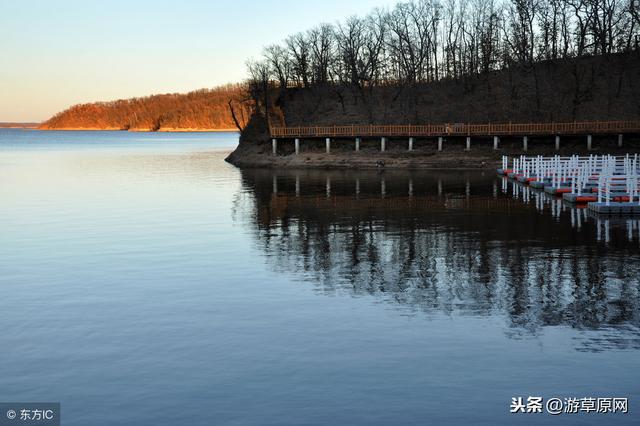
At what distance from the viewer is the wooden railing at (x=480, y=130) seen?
82875 millimetres

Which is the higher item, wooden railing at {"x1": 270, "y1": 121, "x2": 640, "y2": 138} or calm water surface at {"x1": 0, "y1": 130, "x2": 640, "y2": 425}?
wooden railing at {"x1": 270, "y1": 121, "x2": 640, "y2": 138}

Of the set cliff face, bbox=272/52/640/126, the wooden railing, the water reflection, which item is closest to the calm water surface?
the water reflection

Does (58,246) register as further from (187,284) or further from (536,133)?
(536,133)

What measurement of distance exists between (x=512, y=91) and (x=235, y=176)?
174 ft

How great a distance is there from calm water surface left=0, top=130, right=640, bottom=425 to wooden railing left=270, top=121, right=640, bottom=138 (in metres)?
48.3

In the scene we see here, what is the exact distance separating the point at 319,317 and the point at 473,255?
9.92 meters

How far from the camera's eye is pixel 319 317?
17672 millimetres

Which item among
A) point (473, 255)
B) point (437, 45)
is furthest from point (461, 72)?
point (473, 255)

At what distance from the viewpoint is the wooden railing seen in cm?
8288

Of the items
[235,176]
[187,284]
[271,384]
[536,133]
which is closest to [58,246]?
[187,284]

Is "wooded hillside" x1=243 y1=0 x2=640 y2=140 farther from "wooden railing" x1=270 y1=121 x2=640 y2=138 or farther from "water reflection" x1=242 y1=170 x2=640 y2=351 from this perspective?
"water reflection" x1=242 y1=170 x2=640 y2=351

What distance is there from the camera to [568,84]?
107375 mm

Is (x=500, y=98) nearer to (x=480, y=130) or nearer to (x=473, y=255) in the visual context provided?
(x=480, y=130)

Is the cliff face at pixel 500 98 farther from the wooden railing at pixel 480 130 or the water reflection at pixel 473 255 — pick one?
the water reflection at pixel 473 255
